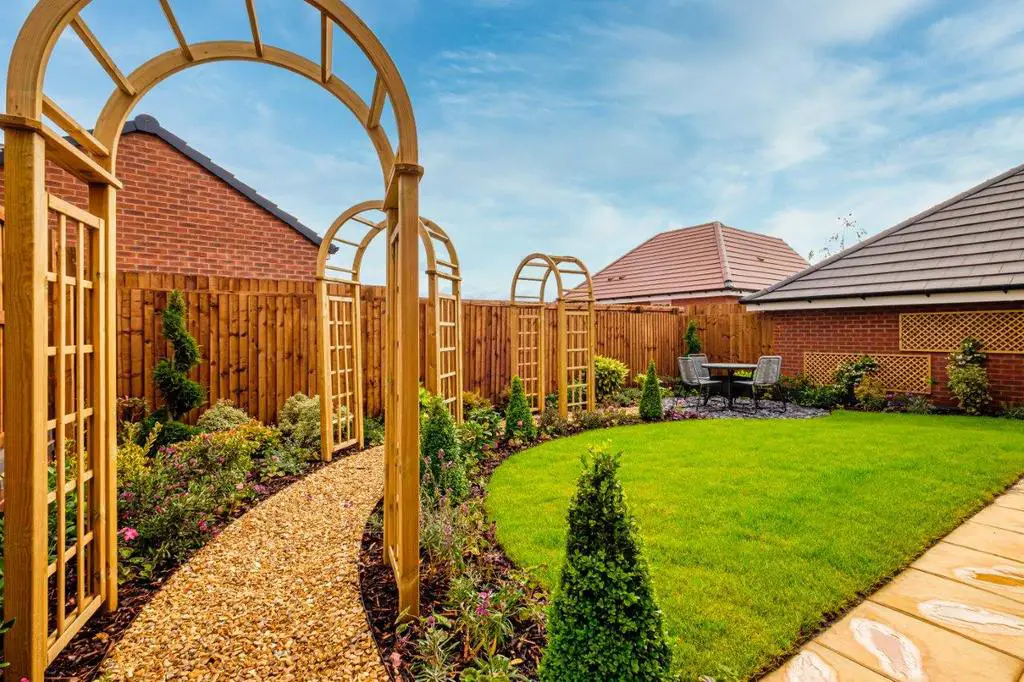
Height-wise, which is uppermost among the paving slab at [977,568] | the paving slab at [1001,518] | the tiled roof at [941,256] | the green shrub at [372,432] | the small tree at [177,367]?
the tiled roof at [941,256]

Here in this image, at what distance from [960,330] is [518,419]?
9355 millimetres

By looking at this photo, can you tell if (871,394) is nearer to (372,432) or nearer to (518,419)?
(518,419)

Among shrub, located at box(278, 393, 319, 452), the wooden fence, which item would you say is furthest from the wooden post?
shrub, located at box(278, 393, 319, 452)

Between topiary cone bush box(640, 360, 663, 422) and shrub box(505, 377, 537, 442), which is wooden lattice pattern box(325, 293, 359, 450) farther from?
topiary cone bush box(640, 360, 663, 422)

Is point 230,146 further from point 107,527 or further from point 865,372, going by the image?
point 865,372

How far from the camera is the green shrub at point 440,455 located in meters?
4.13

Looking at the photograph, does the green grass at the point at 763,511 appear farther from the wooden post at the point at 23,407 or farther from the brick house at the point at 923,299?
the wooden post at the point at 23,407

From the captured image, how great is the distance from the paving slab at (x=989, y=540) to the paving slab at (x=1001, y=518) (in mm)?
97

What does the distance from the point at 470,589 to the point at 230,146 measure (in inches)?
269

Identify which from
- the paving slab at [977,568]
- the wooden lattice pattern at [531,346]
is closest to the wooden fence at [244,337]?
the wooden lattice pattern at [531,346]

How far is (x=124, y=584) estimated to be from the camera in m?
3.00

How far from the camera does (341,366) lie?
6.84 metres

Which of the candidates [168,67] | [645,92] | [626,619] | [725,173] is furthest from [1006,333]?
[168,67]

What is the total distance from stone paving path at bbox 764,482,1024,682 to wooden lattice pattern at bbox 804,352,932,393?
797cm
